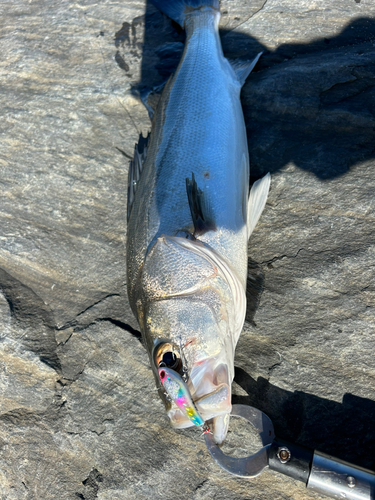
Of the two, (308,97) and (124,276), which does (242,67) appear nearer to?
(308,97)

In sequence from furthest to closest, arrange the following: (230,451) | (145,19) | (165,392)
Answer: (145,19), (230,451), (165,392)

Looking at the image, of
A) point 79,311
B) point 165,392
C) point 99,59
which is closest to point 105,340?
point 79,311

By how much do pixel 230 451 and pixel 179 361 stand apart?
0.85 m

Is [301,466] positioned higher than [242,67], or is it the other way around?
[242,67]

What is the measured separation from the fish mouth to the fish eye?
0.40ft

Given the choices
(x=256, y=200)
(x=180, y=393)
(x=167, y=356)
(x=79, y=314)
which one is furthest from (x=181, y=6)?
(x=180, y=393)

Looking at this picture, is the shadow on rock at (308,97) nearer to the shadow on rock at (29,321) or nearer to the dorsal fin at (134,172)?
the dorsal fin at (134,172)

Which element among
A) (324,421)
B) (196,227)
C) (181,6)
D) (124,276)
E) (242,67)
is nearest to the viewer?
(324,421)

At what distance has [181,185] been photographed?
114 inches

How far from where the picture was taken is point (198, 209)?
2.75 metres

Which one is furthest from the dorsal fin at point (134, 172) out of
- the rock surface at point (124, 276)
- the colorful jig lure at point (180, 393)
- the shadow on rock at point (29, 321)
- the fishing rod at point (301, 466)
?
the fishing rod at point (301, 466)

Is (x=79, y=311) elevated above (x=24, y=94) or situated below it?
below

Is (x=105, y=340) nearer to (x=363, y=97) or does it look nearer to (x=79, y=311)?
(x=79, y=311)

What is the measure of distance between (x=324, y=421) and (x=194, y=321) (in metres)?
1.12
